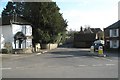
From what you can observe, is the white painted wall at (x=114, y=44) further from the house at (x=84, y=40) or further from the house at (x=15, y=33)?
the house at (x=84, y=40)

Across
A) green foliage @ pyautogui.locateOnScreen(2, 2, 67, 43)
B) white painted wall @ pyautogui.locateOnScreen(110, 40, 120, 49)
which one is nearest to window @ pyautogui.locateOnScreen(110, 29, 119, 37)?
white painted wall @ pyautogui.locateOnScreen(110, 40, 120, 49)

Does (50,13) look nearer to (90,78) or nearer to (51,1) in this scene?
(51,1)

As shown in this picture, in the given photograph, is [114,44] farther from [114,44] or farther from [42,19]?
[42,19]

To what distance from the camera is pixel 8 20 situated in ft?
195

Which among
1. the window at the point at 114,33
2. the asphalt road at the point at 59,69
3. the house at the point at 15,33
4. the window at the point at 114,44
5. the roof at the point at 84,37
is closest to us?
the asphalt road at the point at 59,69

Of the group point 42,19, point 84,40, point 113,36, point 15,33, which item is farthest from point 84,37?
point 15,33

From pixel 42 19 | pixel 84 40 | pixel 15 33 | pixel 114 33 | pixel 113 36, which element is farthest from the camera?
pixel 84 40

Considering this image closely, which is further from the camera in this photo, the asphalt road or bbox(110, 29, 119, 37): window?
bbox(110, 29, 119, 37): window

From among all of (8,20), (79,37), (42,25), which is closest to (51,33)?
(42,25)

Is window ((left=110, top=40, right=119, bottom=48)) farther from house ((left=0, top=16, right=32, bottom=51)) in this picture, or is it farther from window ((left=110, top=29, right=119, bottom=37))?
house ((left=0, top=16, right=32, bottom=51))

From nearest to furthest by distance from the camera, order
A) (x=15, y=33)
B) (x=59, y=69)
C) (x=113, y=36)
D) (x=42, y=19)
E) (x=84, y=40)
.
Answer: (x=59, y=69) < (x=15, y=33) < (x=42, y=19) < (x=113, y=36) < (x=84, y=40)

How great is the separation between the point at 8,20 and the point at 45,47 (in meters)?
19.3

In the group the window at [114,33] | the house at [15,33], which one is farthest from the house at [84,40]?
the house at [15,33]

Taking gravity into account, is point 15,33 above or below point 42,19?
below
